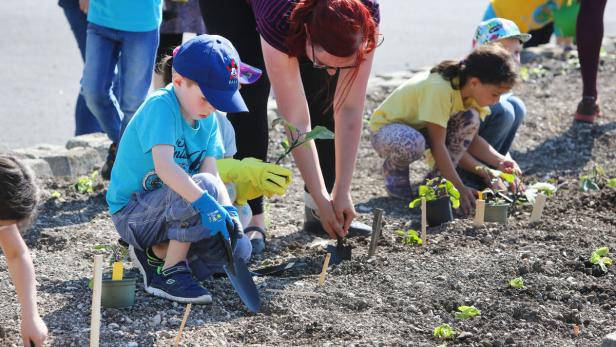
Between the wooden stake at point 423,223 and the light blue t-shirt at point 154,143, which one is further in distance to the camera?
the wooden stake at point 423,223

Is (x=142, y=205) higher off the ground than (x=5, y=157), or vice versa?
(x=5, y=157)

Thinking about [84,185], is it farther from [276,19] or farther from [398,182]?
[276,19]

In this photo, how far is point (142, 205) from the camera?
3.50 meters

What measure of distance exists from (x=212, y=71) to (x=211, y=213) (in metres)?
0.44

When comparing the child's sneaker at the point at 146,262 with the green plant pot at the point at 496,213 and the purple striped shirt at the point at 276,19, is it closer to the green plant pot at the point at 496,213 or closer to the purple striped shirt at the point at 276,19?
the purple striped shirt at the point at 276,19

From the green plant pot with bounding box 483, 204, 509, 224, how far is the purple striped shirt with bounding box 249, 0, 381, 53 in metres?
1.17

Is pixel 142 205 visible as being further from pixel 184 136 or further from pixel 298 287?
pixel 298 287

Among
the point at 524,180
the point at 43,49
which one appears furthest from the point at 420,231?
the point at 43,49

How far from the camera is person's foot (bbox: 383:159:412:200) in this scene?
196 inches

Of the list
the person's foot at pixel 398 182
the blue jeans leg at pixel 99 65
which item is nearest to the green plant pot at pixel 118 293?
the blue jeans leg at pixel 99 65

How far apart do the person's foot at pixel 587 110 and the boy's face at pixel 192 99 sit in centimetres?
351

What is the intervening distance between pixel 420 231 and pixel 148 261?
1323 mm

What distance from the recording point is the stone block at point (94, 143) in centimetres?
541

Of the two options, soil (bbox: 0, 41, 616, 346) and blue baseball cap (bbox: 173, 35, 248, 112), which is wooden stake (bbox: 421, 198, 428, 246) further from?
blue baseball cap (bbox: 173, 35, 248, 112)
